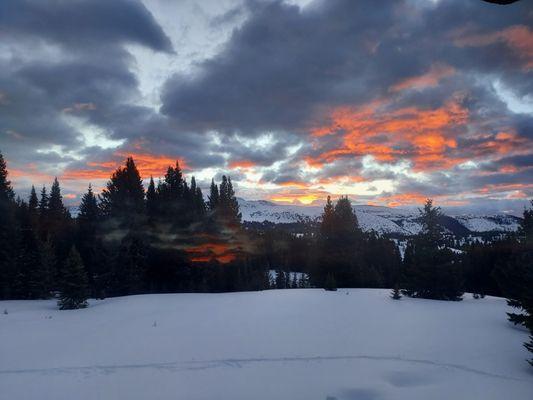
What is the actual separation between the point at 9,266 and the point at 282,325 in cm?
2478

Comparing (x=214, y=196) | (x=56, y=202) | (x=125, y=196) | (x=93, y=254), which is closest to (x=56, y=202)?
(x=56, y=202)

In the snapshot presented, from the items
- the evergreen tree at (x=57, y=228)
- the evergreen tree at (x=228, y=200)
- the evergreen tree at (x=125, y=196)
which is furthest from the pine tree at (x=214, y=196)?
the evergreen tree at (x=57, y=228)

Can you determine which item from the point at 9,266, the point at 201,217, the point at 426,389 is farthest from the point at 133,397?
the point at 201,217

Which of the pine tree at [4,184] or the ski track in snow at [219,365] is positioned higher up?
the pine tree at [4,184]

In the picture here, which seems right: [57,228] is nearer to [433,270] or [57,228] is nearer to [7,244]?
[7,244]

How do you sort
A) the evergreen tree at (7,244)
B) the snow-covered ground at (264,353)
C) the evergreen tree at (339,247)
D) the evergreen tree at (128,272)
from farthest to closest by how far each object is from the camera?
the evergreen tree at (339,247) → the evergreen tree at (128,272) → the evergreen tree at (7,244) → the snow-covered ground at (264,353)

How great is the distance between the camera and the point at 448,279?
897 inches

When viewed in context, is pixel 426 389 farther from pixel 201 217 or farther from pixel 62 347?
pixel 201 217

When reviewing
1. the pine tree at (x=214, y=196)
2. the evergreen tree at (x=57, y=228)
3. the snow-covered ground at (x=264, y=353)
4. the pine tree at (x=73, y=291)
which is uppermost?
the pine tree at (x=214, y=196)

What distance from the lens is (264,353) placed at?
474 inches

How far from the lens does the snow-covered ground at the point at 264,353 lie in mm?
9430

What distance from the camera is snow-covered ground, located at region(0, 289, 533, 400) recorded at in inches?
371

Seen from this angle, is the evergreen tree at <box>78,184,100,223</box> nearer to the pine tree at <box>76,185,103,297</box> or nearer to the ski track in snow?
the pine tree at <box>76,185,103,297</box>

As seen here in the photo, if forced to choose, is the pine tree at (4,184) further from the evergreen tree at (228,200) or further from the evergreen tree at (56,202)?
the evergreen tree at (56,202)
